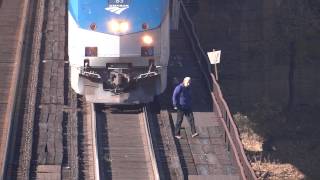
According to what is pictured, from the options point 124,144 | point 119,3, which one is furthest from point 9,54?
point 124,144

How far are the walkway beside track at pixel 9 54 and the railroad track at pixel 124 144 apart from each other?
1.88 m

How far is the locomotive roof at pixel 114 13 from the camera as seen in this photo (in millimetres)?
16891

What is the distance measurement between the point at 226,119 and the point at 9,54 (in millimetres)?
5894

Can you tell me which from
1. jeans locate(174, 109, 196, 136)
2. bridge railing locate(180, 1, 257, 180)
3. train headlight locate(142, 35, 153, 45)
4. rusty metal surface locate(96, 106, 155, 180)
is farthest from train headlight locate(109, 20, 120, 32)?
bridge railing locate(180, 1, 257, 180)

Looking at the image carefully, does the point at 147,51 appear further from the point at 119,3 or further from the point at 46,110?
the point at 46,110

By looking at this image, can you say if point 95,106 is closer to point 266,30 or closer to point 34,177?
point 34,177

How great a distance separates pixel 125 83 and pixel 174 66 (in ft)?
10.2

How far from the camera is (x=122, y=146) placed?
641 inches

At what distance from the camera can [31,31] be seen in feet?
67.4

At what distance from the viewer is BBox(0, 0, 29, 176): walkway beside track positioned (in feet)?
53.9


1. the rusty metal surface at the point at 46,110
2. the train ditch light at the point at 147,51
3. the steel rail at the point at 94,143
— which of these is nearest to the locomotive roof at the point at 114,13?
the train ditch light at the point at 147,51

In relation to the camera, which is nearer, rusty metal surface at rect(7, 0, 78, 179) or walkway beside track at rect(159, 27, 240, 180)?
rusty metal surface at rect(7, 0, 78, 179)

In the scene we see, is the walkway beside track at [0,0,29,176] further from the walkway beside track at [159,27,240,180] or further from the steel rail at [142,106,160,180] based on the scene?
the walkway beside track at [159,27,240,180]

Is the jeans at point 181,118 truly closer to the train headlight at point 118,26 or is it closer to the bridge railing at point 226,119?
the bridge railing at point 226,119
